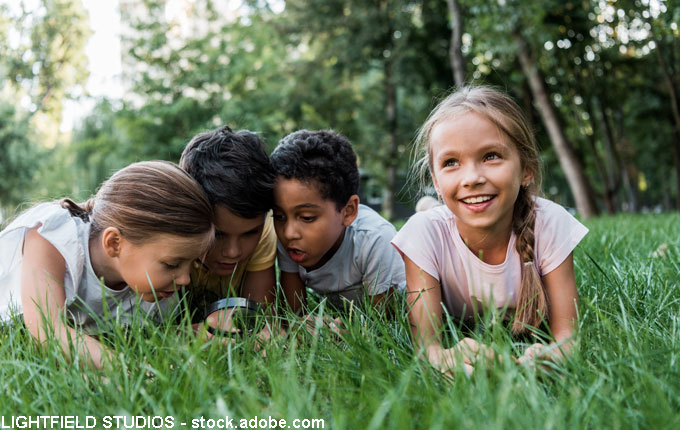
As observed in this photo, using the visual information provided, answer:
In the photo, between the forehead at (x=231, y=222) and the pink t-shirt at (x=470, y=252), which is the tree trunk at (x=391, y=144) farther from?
the pink t-shirt at (x=470, y=252)

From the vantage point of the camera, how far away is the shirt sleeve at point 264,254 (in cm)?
300

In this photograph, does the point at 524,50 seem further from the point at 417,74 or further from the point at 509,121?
the point at 509,121

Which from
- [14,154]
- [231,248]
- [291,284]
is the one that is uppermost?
[231,248]

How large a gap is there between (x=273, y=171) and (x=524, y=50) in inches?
337

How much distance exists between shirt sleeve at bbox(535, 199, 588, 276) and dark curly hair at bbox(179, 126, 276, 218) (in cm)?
133

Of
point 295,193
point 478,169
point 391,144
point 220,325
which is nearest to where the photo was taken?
point 220,325

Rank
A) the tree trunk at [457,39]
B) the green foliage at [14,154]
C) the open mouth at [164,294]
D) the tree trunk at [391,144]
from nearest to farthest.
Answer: the open mouth at [164,294] → the tree trunk at [457,39] → the tree trunk at [391,144] → the green foliage at [14,154]

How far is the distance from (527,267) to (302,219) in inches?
46.2

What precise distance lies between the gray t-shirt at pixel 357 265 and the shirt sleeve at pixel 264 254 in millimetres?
68

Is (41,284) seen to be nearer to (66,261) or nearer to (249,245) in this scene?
(66,261)

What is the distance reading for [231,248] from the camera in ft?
8.96

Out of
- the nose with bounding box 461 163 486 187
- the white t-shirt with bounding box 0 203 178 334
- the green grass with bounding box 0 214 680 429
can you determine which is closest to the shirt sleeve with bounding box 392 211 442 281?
the nose with bounding box 461 163 486 187

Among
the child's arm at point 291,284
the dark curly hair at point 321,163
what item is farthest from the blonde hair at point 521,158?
the child's arm at point 291,284

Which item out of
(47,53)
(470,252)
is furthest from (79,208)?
(47,53)
